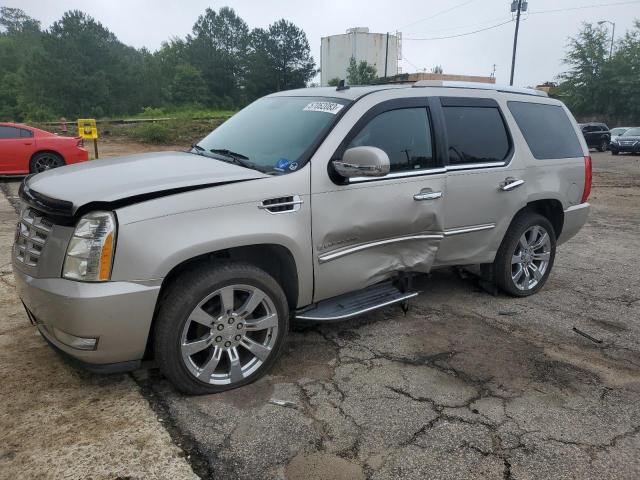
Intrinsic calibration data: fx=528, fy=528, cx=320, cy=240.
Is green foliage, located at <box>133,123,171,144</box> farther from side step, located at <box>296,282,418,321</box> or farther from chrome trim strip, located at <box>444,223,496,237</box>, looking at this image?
side step, located at <box>296,282,418,321</box>

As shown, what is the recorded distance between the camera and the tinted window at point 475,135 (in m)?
4.20

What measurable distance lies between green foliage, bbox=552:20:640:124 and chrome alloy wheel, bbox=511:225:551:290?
147 ft

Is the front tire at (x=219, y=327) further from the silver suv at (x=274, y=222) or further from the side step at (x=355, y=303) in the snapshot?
the side step at (x=355, y=303)

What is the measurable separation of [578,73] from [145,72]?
1904 inches

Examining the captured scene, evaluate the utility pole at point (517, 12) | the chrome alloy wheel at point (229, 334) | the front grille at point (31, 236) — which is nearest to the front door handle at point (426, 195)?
the chrome alloy wheel at point (229, 334)

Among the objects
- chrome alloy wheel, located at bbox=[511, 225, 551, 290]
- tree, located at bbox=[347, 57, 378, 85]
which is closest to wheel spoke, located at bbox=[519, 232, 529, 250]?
chrome alloy wheel, located at bbox=[511, 225, 551, 290]

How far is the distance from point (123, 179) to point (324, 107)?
4.96 ft

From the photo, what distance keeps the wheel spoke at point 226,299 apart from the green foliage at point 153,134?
25205mm

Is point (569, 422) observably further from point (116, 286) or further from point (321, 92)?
point (321, 92)

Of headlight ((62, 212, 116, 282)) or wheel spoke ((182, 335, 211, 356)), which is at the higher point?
headlight ((62, 212, 116, 282))

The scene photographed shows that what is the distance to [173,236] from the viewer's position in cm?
280

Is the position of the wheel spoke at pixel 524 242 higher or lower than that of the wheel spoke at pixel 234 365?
higher

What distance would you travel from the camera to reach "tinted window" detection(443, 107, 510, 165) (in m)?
4.20

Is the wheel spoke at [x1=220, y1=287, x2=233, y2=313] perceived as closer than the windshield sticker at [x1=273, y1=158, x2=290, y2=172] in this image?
Yes
